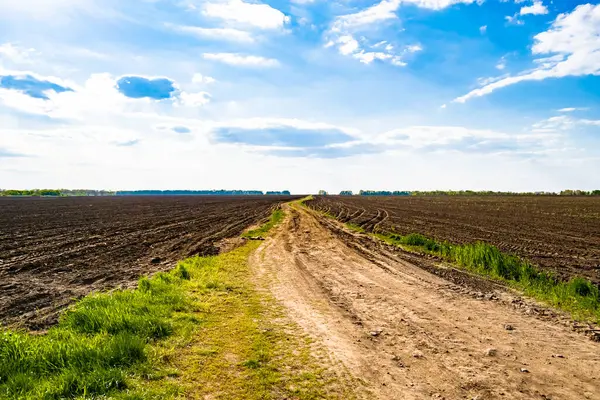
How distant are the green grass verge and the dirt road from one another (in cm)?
87

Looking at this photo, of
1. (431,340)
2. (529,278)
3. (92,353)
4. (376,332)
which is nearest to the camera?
(92,353)

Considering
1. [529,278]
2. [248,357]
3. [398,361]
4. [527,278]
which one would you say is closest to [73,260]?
[248,357]

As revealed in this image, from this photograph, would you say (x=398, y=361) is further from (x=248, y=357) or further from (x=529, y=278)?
(x=529, y=278)

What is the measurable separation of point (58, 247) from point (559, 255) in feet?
80.5

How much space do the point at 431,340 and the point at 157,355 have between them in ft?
16.8

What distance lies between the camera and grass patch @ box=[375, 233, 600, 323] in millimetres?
9625

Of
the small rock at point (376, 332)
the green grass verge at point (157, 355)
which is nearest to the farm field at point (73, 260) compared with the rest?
the green grass verge at point (157, 355)

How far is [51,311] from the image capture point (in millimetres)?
9391

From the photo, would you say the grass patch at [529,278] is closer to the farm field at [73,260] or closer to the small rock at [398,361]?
the small rock at [398,361]

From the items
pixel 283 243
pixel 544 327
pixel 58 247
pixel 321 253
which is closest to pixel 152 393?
pixel 544 327

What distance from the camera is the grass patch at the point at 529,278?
9.62 m

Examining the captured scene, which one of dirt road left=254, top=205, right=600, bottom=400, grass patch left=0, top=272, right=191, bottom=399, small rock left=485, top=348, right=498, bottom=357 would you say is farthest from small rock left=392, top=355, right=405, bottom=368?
grass patch left=0, top=272, right=191, bottom=399

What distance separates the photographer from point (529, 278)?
12.2m

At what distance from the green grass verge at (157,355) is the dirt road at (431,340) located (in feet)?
2.86
